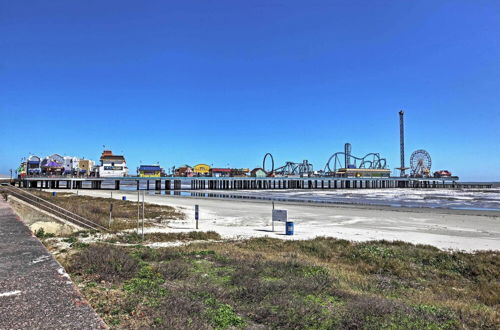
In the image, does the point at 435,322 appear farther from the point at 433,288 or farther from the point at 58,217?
the point at 58,217

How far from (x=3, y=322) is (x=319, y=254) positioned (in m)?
10.6

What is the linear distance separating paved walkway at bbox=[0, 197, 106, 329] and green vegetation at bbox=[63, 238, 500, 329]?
3.20ft

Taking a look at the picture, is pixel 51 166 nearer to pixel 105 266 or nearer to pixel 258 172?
pixel 258 172

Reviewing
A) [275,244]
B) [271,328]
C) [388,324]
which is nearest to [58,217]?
[275,244]

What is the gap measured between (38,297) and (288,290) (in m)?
4.43

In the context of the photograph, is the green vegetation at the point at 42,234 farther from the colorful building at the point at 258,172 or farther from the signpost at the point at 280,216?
the colorful building at the point at 258,172

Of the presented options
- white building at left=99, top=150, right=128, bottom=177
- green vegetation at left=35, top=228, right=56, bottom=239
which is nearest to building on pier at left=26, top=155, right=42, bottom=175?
white building at left=99, top=150, right=128, bottom=177

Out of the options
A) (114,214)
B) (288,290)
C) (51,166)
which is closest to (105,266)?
(288,290)

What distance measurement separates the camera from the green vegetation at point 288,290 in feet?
16.1

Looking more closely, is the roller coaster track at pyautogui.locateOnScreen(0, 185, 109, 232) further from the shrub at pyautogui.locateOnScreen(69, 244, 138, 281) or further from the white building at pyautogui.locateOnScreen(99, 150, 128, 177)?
the white building at pyautogui.locateOnScreen(99, 150, 128, 177)

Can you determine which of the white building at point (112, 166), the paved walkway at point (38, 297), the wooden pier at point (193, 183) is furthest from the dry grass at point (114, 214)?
the white building at point (112, 166)

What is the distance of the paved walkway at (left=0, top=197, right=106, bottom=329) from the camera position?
2977mm

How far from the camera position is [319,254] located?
40.2ft

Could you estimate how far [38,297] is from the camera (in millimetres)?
3482
